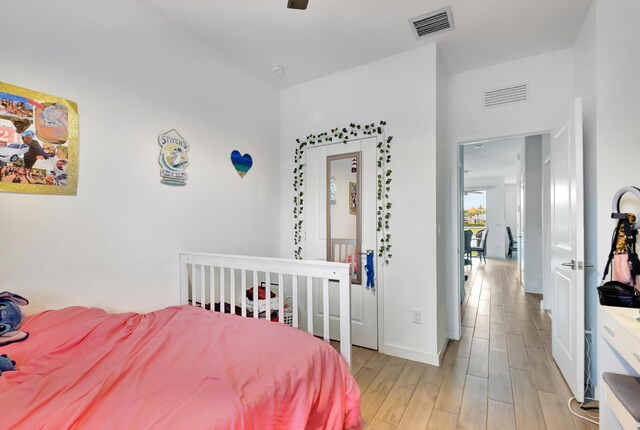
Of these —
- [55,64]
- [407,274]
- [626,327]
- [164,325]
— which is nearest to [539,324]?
[407,274]

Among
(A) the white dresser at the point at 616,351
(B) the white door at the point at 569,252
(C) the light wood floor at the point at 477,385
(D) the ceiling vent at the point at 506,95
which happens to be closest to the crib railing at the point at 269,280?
(C) the light wood floor at the point at 477,385

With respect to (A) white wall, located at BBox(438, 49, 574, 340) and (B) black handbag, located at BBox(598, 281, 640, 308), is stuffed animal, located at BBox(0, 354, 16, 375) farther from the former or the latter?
(A) white wall, located at BBox(438, 49, 574, 340)

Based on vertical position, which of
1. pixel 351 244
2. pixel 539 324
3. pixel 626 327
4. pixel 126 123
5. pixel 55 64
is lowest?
pixel 539 324

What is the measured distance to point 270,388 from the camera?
1037mm

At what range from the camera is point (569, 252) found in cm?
208

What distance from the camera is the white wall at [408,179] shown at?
2.48 m

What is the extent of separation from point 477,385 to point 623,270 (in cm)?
121

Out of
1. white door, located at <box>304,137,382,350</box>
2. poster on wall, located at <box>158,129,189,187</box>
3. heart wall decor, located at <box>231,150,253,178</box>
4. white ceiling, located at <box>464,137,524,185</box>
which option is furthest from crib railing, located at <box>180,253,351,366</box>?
white ceiling, located at <box>464,137,524,185</box>

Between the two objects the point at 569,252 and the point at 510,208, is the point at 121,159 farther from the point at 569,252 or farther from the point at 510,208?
the point at 510,208

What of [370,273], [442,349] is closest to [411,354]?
[442,349]

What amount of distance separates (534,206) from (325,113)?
3.93 meters

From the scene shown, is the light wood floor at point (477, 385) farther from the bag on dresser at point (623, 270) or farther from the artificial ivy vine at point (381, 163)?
the artificial ivy vine at point (381, 163)

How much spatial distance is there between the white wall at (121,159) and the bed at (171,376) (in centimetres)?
35

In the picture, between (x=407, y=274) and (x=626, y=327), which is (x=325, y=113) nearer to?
(x=407, y=274)
